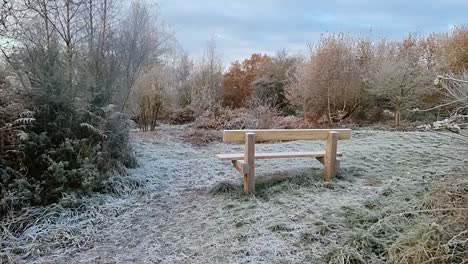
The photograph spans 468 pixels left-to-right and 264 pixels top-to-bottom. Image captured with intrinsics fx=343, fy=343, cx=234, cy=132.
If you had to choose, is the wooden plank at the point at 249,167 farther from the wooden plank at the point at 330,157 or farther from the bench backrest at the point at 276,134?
the wooden plank at the point at 330,157

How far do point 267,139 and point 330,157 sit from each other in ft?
2.89

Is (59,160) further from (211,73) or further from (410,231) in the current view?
(211,73)

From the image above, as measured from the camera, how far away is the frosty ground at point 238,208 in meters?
2.84

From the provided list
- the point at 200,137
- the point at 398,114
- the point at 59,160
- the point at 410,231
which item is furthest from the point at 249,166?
the point at 398,114

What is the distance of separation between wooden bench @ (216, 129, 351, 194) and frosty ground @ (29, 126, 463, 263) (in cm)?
19

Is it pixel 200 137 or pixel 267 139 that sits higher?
pixel 267 139

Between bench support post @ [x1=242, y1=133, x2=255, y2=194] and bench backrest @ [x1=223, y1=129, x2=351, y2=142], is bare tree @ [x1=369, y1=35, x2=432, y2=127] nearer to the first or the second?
bench backrest @ [x1=223, y1=129, x2=351, y2=142]

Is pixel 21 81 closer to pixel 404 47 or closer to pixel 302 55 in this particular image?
pixel 302 55

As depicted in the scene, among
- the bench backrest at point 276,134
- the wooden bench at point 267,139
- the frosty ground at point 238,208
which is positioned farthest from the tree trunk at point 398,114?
the bench backrest at point 276,134

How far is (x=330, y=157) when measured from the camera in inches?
176

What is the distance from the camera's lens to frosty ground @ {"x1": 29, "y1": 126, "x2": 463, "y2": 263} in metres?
2.84

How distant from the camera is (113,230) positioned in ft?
11.0

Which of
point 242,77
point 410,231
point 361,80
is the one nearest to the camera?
point 410,231

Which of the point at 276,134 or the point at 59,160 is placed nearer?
the point at 59,160
